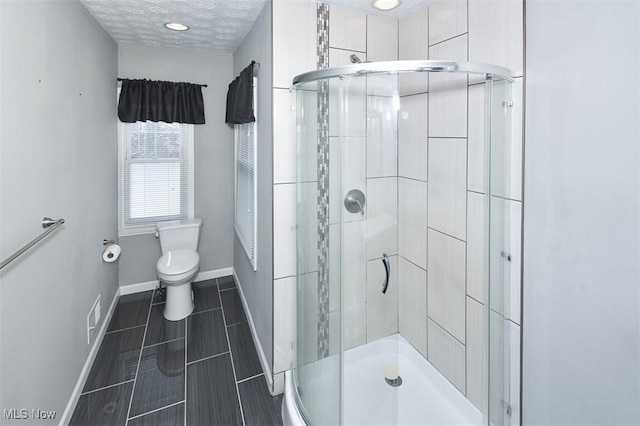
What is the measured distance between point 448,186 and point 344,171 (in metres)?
0.59

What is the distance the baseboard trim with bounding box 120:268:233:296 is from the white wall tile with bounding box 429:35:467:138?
2761mm

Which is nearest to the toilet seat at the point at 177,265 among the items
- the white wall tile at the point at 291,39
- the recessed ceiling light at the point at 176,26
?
the white wall tile at the point at 291,39

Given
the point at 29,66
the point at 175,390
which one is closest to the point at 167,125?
the point at 29,66

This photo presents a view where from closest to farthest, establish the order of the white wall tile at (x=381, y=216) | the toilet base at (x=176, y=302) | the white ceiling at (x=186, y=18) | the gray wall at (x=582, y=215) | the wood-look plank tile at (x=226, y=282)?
1. the gray wall at (x=582, y=215)
2. the white wall tile at (x=381, y=216)
3. the white ceiling at (x=186, y=18)
4. the toilet base at (x=176, y=302)
5. the wood-look plank tile at (x=226, y=282)

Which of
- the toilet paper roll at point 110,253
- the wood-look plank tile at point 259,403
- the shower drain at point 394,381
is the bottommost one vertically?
the wood-look plank tile at point 259,403

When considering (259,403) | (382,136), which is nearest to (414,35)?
(382,136)

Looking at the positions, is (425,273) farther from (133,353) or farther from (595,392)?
(133,353)

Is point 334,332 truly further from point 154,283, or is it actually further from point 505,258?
point 154,283

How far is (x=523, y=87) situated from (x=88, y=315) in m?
2.80

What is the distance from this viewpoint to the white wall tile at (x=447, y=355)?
1.79 meters

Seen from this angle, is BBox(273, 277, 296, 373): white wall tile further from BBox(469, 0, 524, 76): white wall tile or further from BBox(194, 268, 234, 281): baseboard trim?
BBox(194, 268, 234, 281): baseboard trim

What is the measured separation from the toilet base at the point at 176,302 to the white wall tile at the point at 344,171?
6.15 feet

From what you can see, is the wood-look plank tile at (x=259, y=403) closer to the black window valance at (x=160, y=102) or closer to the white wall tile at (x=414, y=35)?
the white wall tile at (x=414, y=35)

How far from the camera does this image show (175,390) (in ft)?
6.70
